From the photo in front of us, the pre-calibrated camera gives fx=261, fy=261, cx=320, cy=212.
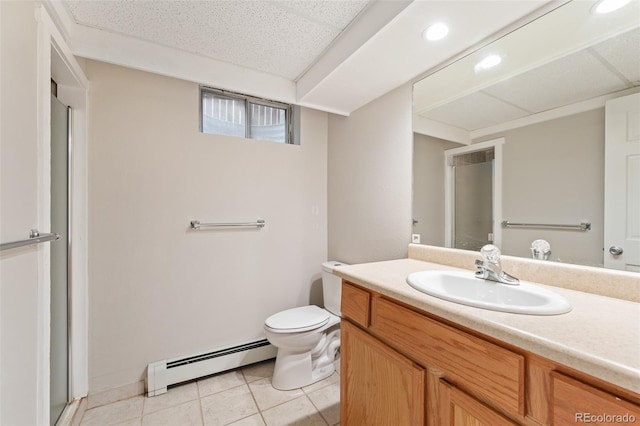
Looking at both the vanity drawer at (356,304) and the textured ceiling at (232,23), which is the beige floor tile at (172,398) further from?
the textured ceiling at (232,23)

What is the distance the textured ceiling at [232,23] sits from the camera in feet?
4.14

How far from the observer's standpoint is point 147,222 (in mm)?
1724

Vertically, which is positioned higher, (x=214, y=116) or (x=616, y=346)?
(x=214, y=116)

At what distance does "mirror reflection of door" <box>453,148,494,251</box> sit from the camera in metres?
1.28

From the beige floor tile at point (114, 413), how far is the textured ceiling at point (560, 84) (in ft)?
8.16

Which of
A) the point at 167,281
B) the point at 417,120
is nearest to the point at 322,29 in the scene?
the point at 417,120

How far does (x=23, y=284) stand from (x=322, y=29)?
171cm

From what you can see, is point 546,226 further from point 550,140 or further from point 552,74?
point 552,74

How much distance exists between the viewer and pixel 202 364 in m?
1.82

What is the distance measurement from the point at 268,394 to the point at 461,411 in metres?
1.35

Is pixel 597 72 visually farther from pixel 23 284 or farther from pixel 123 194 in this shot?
pixel 123 194

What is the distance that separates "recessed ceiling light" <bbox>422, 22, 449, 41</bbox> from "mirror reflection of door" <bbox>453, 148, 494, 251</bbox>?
23.1 inches

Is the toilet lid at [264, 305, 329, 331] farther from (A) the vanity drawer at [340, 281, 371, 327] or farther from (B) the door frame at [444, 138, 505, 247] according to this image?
(B) the door frame at [444, 138, 505, 247]

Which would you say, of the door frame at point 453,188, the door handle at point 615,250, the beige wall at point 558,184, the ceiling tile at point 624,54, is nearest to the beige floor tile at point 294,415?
the door frame at point 453,188
